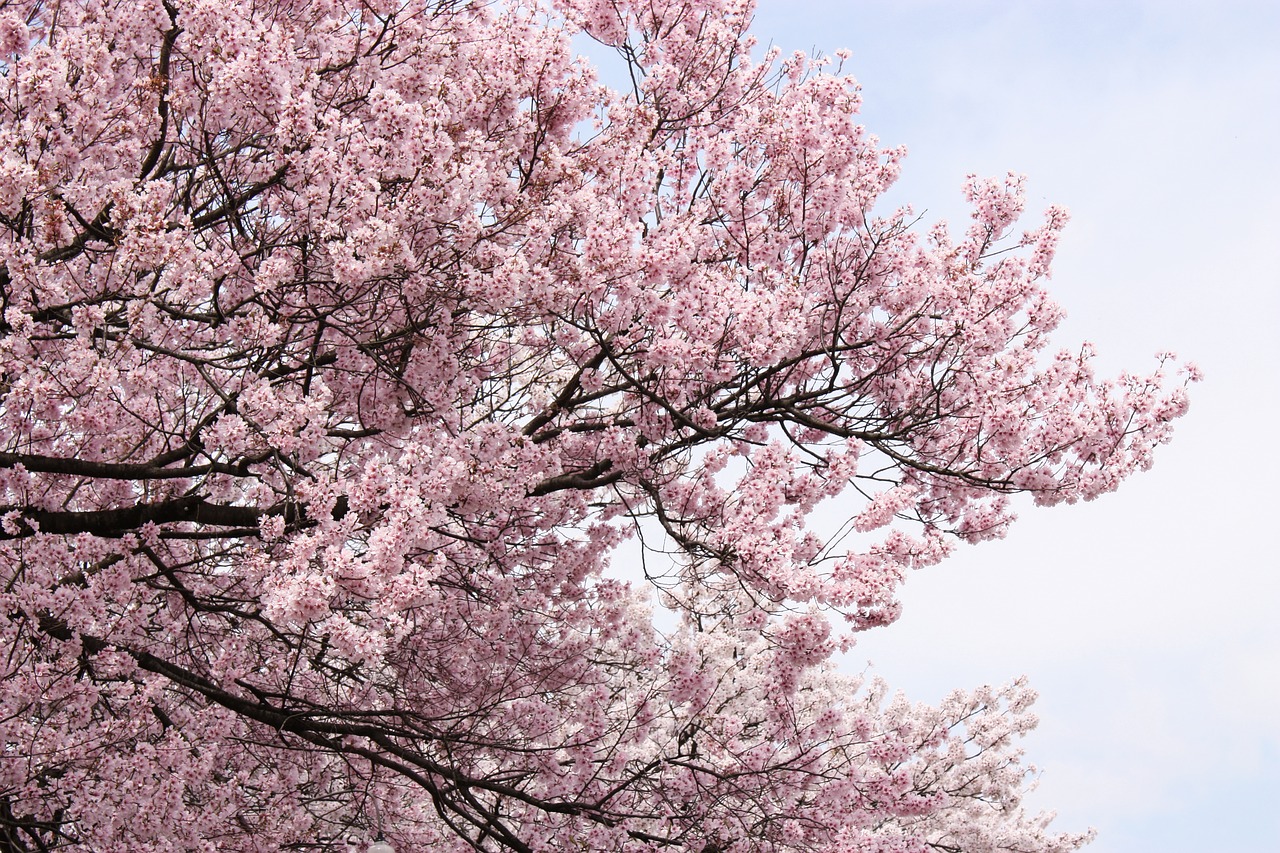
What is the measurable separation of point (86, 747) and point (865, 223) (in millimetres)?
7275

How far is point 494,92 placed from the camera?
870 cm

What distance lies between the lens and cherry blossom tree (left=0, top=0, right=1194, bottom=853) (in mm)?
7555

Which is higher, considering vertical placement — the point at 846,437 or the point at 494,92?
the point at 494,92

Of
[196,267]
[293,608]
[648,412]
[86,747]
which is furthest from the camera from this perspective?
[86,747]

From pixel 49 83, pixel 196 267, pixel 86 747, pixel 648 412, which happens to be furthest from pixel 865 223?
pixel 86 747

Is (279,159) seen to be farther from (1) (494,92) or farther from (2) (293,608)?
(2) (293,608)

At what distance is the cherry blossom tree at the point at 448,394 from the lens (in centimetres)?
755

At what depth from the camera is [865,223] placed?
958cm

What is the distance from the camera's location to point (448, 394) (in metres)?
8.21

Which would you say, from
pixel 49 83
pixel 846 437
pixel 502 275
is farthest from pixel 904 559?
pixel 49 83

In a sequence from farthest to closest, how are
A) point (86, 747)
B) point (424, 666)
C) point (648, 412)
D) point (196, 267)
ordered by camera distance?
point (424, 666) < point (86, 747) < point (648, 412) < point (196, 267)

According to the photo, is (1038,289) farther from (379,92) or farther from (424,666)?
(424,666)

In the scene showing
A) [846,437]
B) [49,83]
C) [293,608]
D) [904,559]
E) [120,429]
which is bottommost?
[293,608]

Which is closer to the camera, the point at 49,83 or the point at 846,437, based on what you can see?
the point at 49,83
